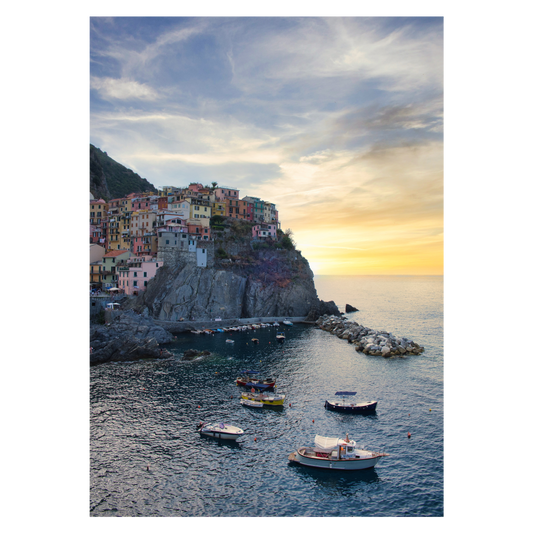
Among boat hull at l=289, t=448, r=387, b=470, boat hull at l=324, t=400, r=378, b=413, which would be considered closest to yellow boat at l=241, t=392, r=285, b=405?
boat hull at l=324, t=400, r=378, b=413

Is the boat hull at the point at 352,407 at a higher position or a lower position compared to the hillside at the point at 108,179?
lower

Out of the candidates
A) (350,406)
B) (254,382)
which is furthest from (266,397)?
(350,406)

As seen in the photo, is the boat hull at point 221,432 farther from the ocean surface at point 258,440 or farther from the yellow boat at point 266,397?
the yellow boat at point 266,397

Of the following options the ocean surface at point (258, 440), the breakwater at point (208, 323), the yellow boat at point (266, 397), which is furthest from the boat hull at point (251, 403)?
the breakwater at point (208, 323)

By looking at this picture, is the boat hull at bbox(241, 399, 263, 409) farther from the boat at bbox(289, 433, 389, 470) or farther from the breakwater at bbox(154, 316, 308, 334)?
the breakwater at bbox(154, 316, 308, 334)
